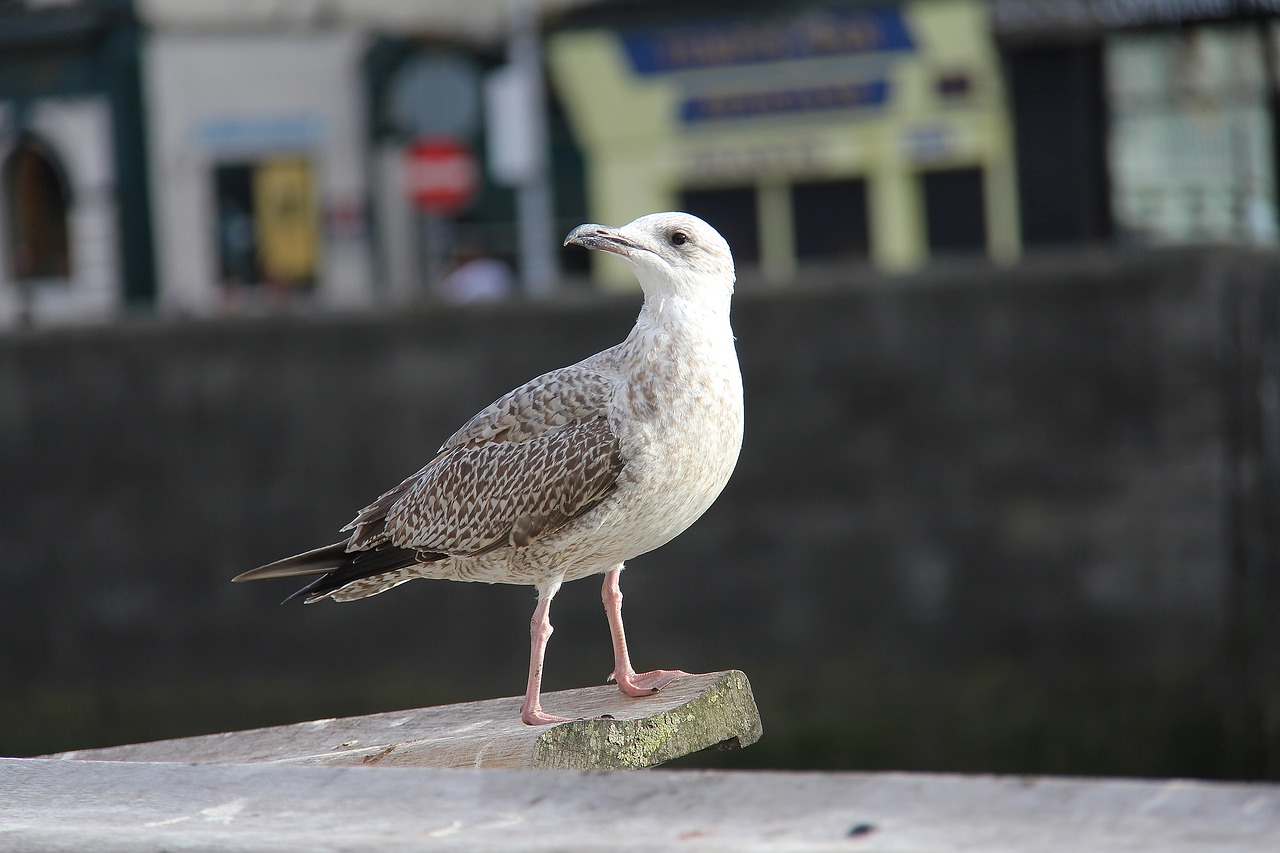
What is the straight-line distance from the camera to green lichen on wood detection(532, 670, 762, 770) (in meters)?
4.04

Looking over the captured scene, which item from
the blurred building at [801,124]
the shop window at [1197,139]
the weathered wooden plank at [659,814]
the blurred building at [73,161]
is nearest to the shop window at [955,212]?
the blurred building at [801,124]

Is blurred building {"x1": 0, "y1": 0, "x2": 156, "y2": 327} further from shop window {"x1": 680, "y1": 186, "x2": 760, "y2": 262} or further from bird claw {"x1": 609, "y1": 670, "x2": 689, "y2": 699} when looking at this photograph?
bird claw {"x1": 609, "y1": 670, "x2": 689, "y2": 699}

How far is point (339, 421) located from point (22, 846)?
9617mm

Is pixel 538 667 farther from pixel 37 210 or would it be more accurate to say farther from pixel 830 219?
pixel 37 210

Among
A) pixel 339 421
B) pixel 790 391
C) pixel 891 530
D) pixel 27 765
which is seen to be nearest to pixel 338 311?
pixel 339 421

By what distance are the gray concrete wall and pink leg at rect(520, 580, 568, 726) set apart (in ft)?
23.5

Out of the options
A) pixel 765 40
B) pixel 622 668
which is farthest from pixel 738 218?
pixel 622 668

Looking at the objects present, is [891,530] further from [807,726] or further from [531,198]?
[531,198]

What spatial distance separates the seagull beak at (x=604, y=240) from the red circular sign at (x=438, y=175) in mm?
19077

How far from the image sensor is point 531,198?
74.1 ft

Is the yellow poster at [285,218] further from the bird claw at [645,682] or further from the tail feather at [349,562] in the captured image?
the bird claw at [645,682]

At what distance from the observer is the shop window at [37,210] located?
81.8 feet

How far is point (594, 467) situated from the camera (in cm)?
452

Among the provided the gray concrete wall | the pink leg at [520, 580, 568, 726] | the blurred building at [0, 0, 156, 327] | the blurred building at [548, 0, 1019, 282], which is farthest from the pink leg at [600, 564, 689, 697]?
the blurred building at [0, 0, 156, 327]
